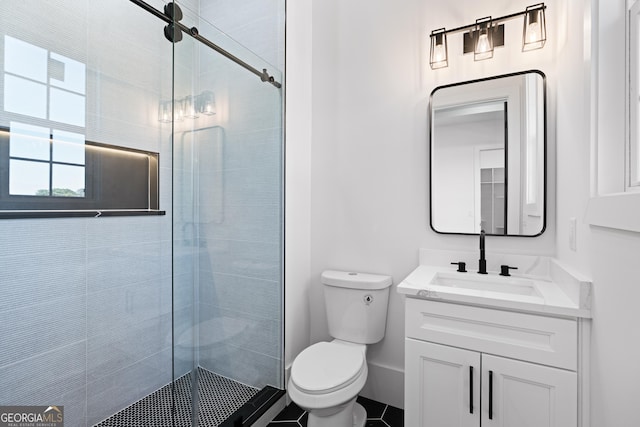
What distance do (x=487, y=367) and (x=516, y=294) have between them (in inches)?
13.8

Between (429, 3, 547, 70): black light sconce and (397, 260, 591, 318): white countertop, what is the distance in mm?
1068

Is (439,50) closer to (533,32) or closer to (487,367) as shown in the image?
(533,32)

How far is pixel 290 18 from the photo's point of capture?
6.44 feet

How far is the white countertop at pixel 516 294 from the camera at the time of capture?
1111 millimetres

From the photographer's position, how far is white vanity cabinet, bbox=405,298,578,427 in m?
1.13

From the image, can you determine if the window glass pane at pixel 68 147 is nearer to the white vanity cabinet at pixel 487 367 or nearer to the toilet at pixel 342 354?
the toilet at pixel 342 354

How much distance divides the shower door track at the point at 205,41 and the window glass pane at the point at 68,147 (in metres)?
0.73

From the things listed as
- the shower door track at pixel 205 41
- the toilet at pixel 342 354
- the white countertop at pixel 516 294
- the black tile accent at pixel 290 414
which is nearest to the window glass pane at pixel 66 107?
the shower door track at pixel 205 41

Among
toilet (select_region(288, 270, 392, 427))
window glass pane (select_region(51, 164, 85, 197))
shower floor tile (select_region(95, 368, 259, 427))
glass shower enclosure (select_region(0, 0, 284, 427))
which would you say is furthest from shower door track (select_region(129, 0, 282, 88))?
shower floor tile (select_region(95, 368, 259, 427))

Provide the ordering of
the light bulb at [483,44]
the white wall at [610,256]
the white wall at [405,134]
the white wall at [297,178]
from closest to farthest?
the white wall at [610,256] → the white wall at [405,134] → the light bulb at [483,44] → the white wall at [297,178]

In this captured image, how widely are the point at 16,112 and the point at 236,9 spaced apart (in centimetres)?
136

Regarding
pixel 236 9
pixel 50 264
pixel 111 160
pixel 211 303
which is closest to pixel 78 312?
pixel 50 264

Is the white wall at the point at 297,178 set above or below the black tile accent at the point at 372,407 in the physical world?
above

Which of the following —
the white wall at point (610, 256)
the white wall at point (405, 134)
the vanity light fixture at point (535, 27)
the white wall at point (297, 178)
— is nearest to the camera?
the white wall at point (610, 256)
